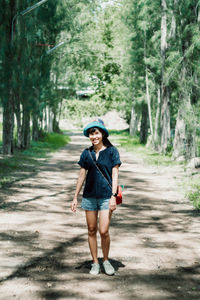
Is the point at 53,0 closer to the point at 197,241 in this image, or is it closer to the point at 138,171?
the point at 138,171

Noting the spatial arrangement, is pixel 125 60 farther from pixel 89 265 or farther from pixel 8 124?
pixel 89 265

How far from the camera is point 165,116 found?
2355 cm

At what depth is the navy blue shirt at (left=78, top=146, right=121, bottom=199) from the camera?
5.15 m

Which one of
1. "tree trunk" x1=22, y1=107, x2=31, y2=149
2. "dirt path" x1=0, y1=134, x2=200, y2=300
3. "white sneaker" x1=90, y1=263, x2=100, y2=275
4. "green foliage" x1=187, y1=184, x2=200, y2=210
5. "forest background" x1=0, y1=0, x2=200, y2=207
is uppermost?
"forest background" x1=0, y1=0, x2=200, y2=207

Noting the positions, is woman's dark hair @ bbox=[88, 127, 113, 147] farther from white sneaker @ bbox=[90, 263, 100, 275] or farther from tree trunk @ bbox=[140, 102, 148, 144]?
tree trunk @ bbox=[140, 102, 148, 144]

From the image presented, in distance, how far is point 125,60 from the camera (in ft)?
108

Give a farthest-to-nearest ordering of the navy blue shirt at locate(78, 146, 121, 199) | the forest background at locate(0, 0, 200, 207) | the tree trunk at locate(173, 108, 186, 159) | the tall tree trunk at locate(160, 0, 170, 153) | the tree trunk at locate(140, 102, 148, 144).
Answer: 1. the tree trunk at locate(140, 102, 148, 144)
2. the tall tree trunk at locate(160, 0, 170, 153)
3. the tree trunk at locate(173, 108, 186, 159)
4. the forest background at locate(0, 0, 200, 207)
5. the navy blue shirt at locate(78, 146, 121, 199)

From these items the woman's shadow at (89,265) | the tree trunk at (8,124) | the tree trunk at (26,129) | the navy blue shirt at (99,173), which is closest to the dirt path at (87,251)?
the woman's shadow at (89,265)

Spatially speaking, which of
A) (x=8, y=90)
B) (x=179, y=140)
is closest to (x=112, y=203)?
(x=8, y=90)

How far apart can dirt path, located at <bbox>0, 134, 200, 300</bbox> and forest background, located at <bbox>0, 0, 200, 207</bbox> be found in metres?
2.79

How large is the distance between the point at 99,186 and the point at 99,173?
0.48 feet

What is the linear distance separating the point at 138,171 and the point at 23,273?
39.8 ft

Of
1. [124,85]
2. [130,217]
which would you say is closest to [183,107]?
[130,217]

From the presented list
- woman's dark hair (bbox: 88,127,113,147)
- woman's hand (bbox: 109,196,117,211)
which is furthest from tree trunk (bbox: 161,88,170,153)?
woman's hand (bbox: 109,196,117,211)
